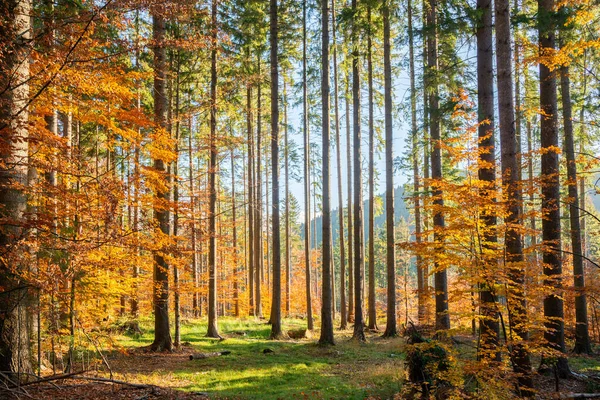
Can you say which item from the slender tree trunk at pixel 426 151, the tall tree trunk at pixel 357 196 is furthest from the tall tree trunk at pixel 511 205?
the tall tree trunk at pixel 357 196

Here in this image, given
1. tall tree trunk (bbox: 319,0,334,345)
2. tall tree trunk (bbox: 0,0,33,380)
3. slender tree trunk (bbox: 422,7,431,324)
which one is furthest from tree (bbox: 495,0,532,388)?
tall tree trunk (bbox: 0,0,33,380)

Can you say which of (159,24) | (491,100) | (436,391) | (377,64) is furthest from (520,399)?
(377,64)

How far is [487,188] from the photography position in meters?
6.75

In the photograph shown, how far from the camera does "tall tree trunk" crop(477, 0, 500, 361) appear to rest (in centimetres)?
620

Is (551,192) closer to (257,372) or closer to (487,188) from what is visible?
(487,188)

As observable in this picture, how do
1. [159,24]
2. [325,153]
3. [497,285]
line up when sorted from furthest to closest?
[325,153] < [159,24] < [497,285]

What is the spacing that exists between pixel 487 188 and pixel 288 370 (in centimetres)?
650

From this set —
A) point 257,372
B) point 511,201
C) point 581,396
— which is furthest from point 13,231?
point 581,396

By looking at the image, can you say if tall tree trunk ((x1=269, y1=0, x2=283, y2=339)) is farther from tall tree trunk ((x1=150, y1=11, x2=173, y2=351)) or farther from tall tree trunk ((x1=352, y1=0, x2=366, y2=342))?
tall tree trunk ((x1=150, y1=11, x2=173, y2=351))

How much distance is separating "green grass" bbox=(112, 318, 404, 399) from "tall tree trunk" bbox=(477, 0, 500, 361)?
2339mm

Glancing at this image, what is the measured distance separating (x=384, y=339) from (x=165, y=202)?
34.4 feet

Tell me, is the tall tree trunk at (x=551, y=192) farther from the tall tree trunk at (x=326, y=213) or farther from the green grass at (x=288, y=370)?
the tall tree trunk at (x=326, y=213)

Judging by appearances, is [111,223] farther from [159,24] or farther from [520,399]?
[159,24]

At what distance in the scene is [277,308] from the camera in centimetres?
1527
